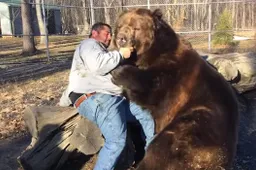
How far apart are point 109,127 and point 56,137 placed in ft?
3.34

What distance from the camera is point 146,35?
3463 mm

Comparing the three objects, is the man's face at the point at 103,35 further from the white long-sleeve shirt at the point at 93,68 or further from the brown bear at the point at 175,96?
Answer: the brown bear at the point at 175,96

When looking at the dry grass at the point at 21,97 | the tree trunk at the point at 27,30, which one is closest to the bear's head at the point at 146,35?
the dry grass at the point at 21,97

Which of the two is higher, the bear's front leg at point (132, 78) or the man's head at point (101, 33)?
the man's head at point (101, 33)

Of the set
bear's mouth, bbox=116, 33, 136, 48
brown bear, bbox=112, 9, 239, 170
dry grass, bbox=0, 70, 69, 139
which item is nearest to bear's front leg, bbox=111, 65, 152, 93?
brown bear, bbox=112, 9, 239, 170

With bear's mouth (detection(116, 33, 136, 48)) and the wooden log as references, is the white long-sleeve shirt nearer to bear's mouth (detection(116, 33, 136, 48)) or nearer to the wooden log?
bear's mouth (detection(116, 33, 136, 48))

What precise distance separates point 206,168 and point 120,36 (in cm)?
148

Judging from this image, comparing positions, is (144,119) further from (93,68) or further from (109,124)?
(93,68)

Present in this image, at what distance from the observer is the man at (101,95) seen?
3.66 metres

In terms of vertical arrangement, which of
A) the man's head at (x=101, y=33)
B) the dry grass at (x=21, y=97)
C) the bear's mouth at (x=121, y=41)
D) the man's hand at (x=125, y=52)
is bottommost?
the dry grass at (x=21, y=97)

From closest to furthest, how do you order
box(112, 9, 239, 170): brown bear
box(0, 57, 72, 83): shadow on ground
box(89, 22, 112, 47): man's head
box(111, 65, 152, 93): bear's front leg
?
box(112, 9, 239, 170): brown bear → box(111, 65, 152, 93): bear's front leg → box(89, 22, 112, 47): man's head → box(0, 57, 72, 83): shadow on ground

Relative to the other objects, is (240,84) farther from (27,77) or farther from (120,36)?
(27,77)

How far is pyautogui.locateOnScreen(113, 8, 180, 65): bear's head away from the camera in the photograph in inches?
136

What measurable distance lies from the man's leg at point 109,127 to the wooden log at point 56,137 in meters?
0.56
